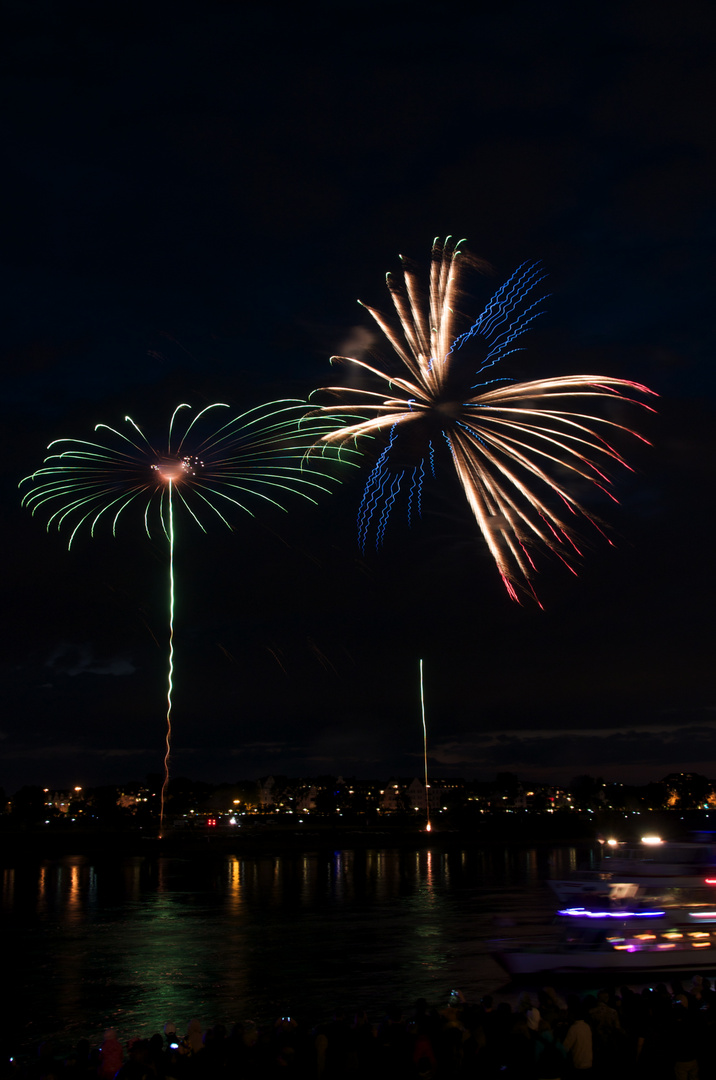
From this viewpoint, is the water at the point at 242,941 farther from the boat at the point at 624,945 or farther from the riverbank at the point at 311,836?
the riverbank at the point at 311,836

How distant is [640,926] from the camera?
122 feet

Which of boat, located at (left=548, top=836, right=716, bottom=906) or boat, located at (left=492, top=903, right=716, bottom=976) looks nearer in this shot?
boat, located at (left=492, top=903, right=716, bottom=976)

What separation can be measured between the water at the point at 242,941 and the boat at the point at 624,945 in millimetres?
2150

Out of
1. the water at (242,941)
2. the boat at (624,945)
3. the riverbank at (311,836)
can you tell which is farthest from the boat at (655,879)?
the riverbank at (311,836)

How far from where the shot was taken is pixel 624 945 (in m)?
36.6

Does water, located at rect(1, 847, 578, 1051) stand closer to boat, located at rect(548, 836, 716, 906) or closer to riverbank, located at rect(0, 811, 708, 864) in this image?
boat, located at rect(548, 836, 716, 906)

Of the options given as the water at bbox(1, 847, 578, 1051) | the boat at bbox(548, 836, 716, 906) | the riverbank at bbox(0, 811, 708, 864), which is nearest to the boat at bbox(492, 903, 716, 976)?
the boat at bbox(548, 836, 716, 906)

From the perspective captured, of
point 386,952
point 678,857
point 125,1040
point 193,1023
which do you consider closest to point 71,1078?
point 193,1023

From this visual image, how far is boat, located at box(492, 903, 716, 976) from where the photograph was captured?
35.5 m

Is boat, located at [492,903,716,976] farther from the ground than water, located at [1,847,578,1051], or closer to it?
farther from the ground

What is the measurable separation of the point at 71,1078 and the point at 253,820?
7227 inches

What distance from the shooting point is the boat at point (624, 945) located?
35.5 m

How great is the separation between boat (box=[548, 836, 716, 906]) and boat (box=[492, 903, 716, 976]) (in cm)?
78

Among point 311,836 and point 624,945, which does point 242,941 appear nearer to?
point 624,945
